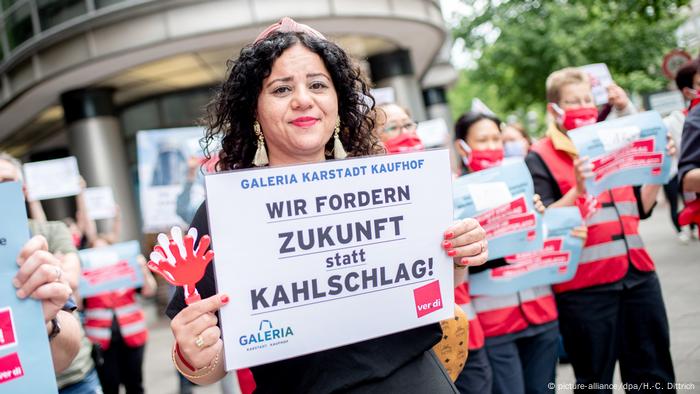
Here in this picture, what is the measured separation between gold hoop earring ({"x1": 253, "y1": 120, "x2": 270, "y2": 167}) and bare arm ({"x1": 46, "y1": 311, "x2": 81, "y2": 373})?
0.74 metres

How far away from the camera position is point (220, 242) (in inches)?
59.9

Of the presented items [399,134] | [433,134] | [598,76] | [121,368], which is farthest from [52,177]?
[598,76]

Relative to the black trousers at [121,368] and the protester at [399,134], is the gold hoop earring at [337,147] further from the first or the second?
the black trousers at [121,368]

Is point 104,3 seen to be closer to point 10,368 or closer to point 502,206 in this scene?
point 502,206

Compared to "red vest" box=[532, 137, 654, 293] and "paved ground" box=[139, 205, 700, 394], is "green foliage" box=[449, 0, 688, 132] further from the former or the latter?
"red vest" box=[532, 137, 654, 293]

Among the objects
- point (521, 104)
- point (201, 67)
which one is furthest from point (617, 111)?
point (521, 104)

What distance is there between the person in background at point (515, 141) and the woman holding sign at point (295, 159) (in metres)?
4.37

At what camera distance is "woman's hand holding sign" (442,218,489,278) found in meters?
1.76

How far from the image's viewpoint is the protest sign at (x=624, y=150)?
3.20m

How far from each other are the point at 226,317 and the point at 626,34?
20.1 metres

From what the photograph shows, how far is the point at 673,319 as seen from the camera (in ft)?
16.8

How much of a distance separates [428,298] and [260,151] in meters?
0.67

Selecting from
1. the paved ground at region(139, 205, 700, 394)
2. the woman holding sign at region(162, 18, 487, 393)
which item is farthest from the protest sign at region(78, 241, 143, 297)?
the woman holding sign at region(162, 18, 487, 393)

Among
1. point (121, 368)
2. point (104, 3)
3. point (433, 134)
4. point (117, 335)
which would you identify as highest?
point (104, 3)
